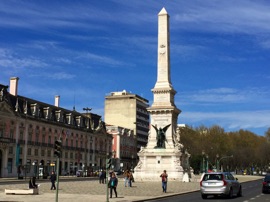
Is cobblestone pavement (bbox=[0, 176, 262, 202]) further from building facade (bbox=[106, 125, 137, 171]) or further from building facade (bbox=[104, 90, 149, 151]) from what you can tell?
building facade (bbox=[104, 90, 149, 151])

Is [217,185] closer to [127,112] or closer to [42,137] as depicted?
[42,137]

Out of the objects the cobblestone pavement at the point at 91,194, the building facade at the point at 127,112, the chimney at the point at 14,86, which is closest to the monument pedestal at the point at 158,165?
the cobblestone pavement at the point at 91,194

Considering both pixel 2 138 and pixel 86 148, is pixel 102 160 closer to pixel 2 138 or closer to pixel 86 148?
pixel 86 148

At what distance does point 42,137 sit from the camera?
265 feet

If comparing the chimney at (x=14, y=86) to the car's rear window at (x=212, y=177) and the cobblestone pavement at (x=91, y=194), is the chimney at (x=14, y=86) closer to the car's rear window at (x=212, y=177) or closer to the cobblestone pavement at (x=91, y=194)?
the cobblestone pavement at (x=91, y=194)

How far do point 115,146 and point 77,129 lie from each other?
2185 cm

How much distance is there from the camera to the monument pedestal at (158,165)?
50.4m

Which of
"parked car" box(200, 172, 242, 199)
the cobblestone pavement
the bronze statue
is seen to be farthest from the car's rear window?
the bronze statue

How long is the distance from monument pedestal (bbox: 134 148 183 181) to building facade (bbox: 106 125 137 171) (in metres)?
54.7

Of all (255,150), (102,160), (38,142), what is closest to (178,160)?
(38,142)

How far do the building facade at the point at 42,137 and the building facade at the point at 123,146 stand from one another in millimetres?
6528

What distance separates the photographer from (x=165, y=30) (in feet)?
180

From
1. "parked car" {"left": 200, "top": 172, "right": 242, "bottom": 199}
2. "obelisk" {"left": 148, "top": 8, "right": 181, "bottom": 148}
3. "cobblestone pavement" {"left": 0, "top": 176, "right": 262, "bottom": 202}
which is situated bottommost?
"cobblestone pavement" {"left": 0, "top": 176, "right": 262, "bottom": 202}

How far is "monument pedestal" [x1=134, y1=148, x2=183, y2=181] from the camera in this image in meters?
50.4
